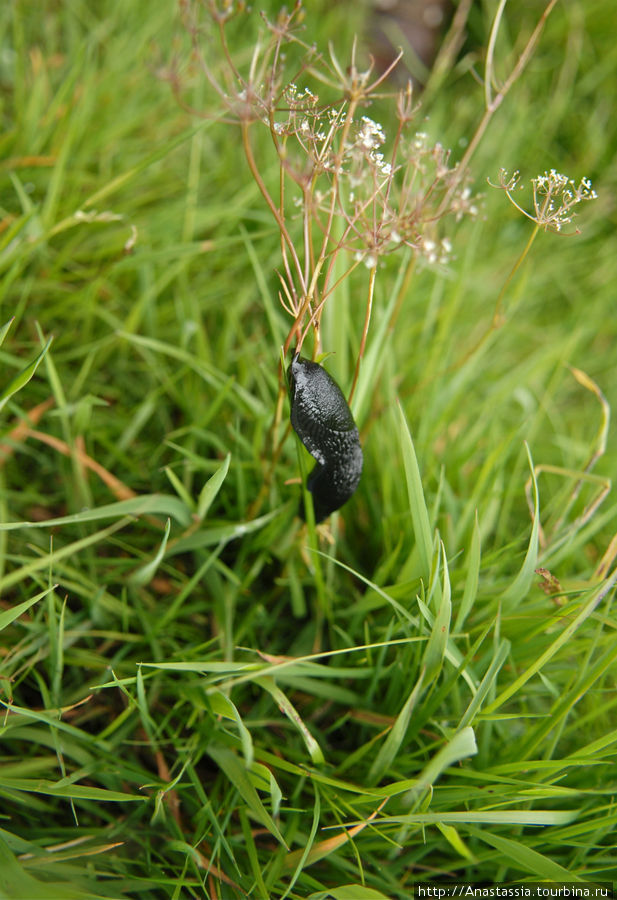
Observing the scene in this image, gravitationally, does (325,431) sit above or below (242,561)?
above

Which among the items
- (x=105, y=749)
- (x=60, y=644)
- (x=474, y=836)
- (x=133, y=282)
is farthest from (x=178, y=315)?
(x=474, y=836)

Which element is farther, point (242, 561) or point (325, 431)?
point (242, 561)

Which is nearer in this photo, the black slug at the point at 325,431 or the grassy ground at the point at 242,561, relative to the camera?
the black slug at the point at 325,431

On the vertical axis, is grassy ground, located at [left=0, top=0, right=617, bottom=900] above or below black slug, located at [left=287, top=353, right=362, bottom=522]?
below

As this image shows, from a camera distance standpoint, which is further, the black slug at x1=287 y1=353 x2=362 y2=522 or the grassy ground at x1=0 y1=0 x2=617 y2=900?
the grassy ground at x1=0 y1=0 x2=617 y2=900
